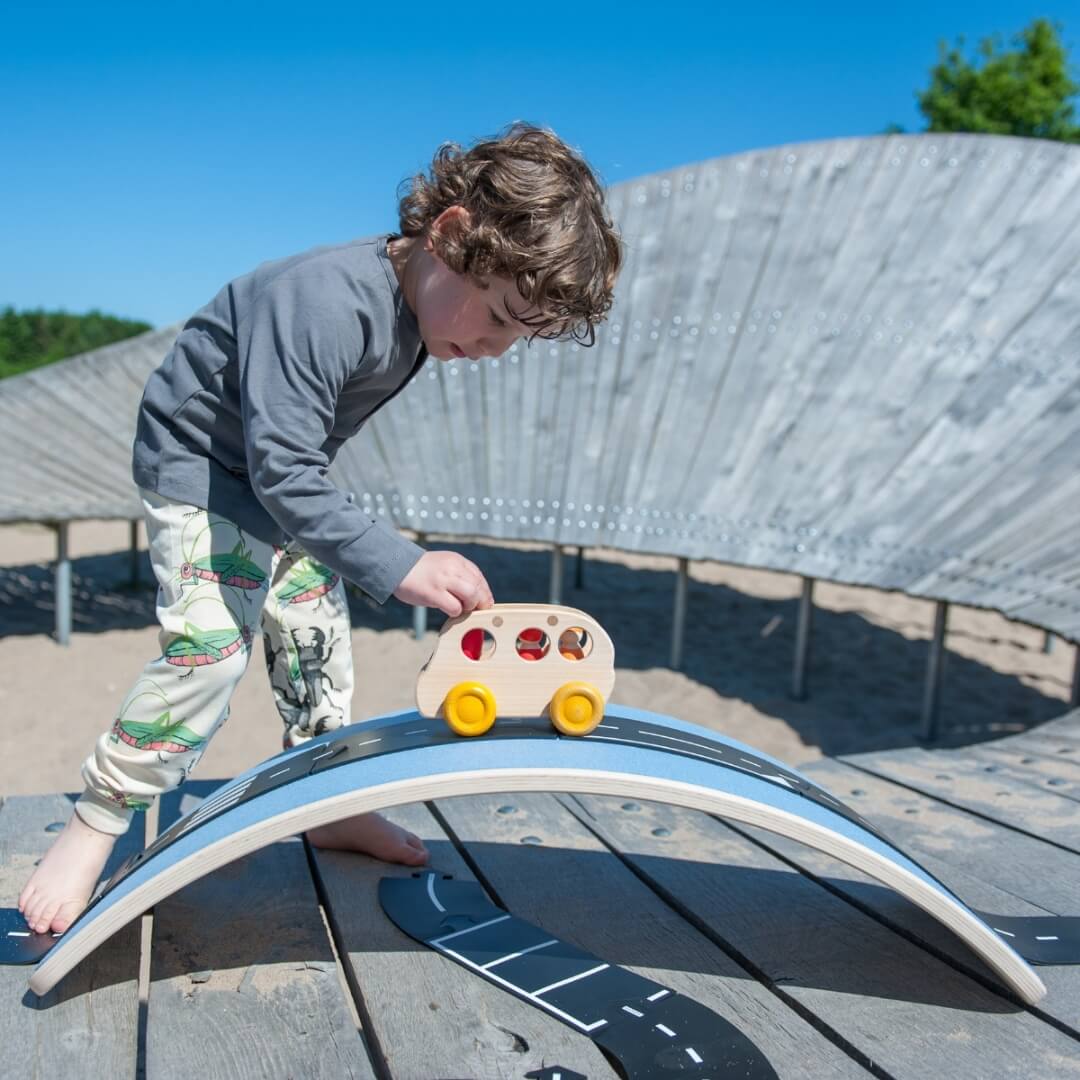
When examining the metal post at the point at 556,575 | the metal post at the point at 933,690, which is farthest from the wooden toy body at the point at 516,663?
the metal post at the point at 556,575

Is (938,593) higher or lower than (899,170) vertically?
lower

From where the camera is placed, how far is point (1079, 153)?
6.33 metres

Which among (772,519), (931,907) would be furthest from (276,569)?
(772,519)

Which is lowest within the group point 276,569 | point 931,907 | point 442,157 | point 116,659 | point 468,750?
point 116,659

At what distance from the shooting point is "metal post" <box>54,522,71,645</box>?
635 centimetres

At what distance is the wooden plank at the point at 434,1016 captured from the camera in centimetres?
143

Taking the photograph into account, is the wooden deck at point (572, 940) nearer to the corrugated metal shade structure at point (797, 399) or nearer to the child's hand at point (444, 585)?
the child's hand at point (444, 585)

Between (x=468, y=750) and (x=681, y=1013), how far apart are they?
18.9 inches

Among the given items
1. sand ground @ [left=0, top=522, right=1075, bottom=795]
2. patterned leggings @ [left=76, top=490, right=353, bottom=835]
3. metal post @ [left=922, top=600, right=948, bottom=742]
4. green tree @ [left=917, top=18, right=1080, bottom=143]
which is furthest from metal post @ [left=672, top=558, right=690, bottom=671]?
green tree @ [left=917, top=18, right=1080, bottom=143]

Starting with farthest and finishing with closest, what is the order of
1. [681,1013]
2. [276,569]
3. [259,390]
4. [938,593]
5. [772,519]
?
[772,519], [938,593], [276,569], [259,390], [681,1013]

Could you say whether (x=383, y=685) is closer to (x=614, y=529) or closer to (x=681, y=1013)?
(x=614, y=529)

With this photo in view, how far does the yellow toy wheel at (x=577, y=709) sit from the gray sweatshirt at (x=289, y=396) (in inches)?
12.1

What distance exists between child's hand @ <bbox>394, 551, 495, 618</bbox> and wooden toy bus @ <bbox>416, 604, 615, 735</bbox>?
0.02 meters

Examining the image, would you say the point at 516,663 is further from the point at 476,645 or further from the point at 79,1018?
the point at 79,1018
